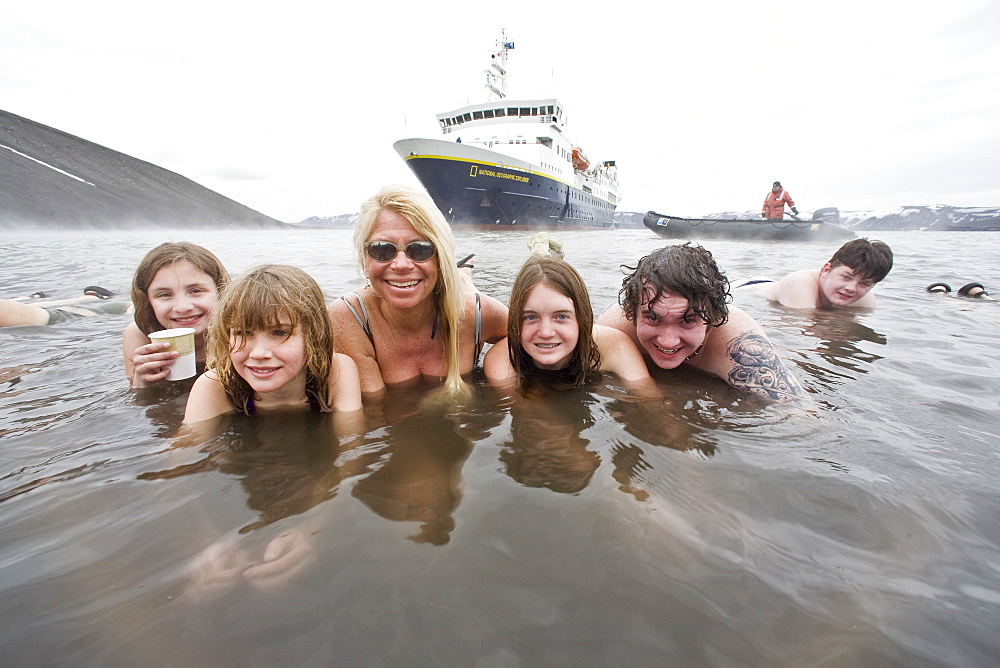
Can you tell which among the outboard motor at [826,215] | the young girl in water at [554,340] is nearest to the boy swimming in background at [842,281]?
the young girl in water at [554,340]

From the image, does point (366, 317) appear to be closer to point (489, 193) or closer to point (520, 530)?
point (520, 530)

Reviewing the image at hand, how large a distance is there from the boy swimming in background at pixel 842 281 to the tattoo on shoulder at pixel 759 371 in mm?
3088

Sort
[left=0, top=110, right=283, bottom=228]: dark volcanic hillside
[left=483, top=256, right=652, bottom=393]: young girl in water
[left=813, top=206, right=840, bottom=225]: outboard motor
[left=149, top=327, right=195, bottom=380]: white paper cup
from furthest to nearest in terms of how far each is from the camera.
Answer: [left=0, top=110, right=283, bottom=228]: dark volcanic hillside, [left=813, top=206, right=840, bottom=225]: outboard motor, [left=483, top=256, right=652, bottom=393]: young girl in water, [left=149, top=327, right=195, bottom=380]: white paper cup

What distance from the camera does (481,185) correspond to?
22.3 m

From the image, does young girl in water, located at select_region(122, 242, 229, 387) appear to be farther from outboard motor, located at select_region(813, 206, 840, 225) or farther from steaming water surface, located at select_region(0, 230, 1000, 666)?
outboard motor, located at select_region(813, 206, 840, 225)

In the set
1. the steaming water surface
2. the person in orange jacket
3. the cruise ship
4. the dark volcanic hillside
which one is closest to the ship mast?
the cruise ship

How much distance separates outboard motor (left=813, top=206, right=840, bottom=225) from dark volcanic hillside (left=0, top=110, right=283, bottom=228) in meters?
67.9

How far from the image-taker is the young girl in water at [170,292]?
3059 mm

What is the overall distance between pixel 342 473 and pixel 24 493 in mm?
1311

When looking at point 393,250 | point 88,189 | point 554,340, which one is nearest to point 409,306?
point 393,250

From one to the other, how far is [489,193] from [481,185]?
2.13 ft

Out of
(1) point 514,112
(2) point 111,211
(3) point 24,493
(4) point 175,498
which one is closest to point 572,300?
(4) point 175,498

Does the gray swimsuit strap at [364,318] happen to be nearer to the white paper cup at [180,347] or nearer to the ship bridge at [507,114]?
the white paper cup at [180,347]

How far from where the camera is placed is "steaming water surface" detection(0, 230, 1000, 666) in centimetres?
117
